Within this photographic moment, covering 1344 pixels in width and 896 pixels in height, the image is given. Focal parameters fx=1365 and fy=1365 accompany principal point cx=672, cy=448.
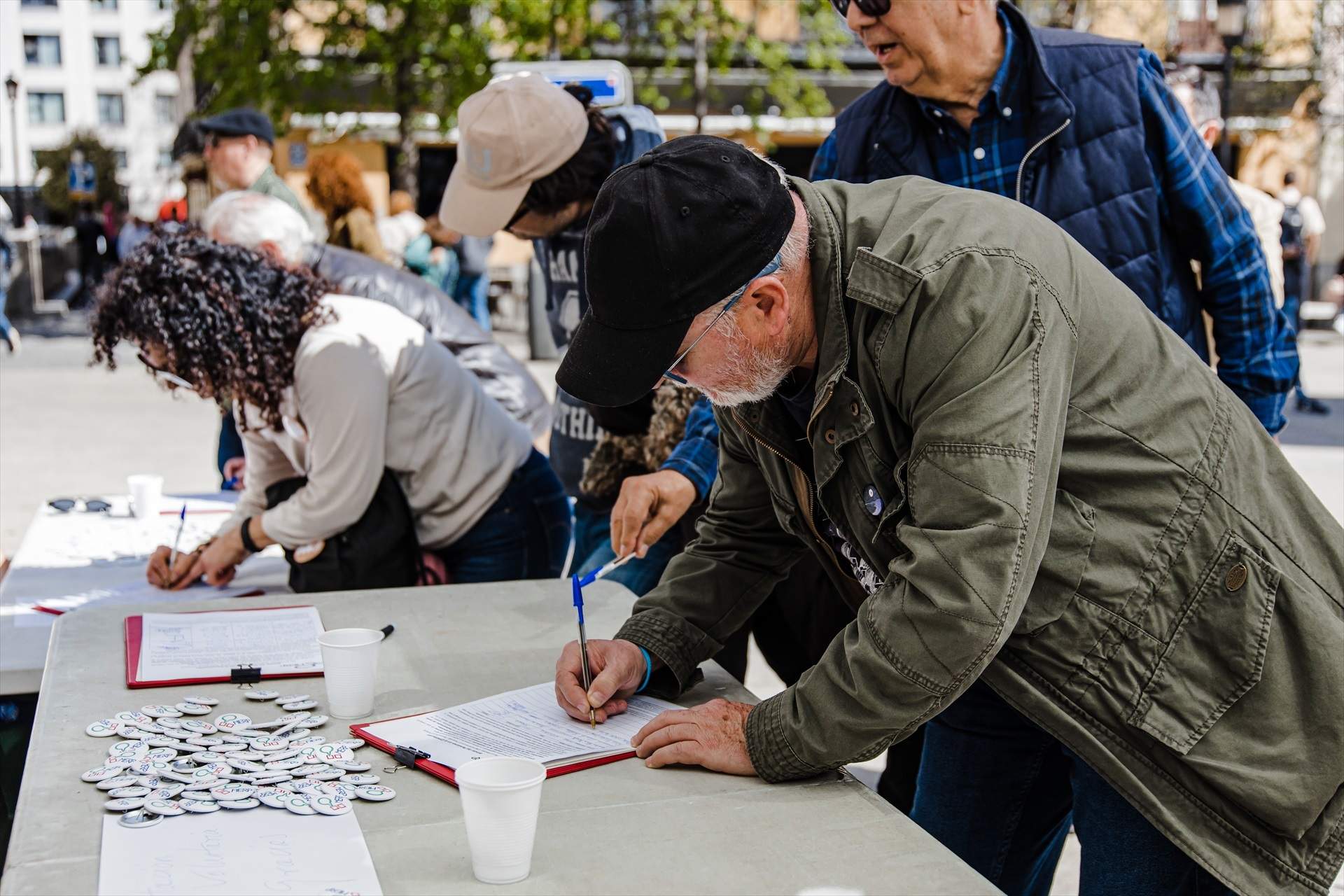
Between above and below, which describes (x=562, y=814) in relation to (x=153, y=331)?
below

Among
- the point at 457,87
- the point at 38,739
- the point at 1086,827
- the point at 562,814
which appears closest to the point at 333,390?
the point at 38,739

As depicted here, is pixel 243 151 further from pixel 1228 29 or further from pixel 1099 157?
pixel 1228 29

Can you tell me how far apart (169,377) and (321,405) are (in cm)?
47

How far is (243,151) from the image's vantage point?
517 centimetres

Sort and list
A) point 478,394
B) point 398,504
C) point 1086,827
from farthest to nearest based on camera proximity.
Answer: point 478,394, point 398,504, point 1086,827

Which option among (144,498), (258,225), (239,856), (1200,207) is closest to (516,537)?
(258,225)

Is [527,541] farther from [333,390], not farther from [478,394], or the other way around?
[333,390]

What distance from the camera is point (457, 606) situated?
7.63 ft

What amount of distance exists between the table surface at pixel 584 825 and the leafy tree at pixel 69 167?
4381cm

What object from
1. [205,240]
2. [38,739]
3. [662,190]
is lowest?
[38,739]

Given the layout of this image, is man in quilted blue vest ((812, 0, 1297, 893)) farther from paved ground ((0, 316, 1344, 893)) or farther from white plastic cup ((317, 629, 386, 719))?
paved ground ((0, 316, 1344, 893))

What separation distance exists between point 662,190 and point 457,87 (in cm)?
1422

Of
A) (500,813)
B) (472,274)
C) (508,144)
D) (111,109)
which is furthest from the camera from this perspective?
(111,109)

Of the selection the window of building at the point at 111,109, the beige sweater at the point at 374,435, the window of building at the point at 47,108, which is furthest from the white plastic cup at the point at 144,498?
the window of building at the point at 47,108
